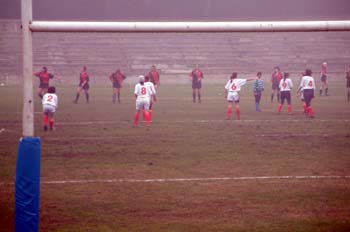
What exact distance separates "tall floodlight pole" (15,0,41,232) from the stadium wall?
37396mm

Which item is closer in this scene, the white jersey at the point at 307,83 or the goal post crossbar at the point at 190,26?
the goal post crossbar at the point at 190,26

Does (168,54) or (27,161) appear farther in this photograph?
(168,54)

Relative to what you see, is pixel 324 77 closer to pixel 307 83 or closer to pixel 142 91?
pixel 307 83

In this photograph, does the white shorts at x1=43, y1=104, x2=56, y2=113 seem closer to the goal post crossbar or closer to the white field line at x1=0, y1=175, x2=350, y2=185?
the white field line at x1=0, y1=175, x2=350, y2=185

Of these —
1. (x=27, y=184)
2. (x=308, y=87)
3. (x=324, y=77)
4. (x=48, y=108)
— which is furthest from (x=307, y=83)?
(x=27, y=184)

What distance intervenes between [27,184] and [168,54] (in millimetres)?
43705

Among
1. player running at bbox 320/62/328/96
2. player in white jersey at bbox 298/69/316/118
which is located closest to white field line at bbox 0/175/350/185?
player in white jersey at bbox 298/69/316/118

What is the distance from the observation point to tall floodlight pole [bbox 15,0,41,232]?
274 inches

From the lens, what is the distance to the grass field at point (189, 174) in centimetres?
955

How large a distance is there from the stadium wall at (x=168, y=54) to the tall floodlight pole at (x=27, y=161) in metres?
37.4

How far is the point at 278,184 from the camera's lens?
12.1m

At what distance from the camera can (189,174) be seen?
43.6 feet

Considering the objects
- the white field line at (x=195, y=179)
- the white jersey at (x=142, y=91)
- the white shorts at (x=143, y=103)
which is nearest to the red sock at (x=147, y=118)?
the white shorts at (x=143, y=103)

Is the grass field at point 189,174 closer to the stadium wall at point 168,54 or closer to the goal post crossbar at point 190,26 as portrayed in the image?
the goal post crossbar at point 190,26
